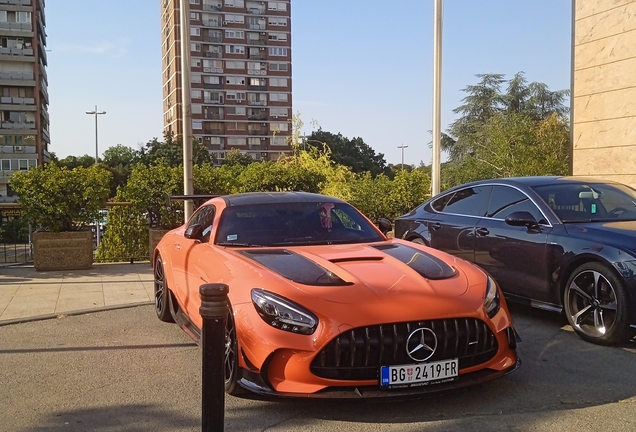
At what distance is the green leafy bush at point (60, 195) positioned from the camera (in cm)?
1027

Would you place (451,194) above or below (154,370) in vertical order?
above

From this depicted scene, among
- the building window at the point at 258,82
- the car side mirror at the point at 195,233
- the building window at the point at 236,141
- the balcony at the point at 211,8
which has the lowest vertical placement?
the car side mirror at the point at 195,233

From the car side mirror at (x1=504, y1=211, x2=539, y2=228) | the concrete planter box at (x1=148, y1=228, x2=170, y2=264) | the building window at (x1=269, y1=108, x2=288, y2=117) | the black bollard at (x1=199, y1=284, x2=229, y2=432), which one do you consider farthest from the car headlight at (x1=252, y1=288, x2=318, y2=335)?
the building window at (x1=269, y1=108, x2=288, y2=117)

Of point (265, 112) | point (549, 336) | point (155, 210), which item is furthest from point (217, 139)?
point (549, 336)

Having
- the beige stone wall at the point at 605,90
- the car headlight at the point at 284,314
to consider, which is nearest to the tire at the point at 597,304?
the car headlight at the point at 284,314

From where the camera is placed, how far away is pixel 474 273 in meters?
4.46

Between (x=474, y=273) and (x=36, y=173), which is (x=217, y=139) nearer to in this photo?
(x=36, y=173)

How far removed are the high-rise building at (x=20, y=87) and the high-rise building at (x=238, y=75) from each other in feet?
78.1

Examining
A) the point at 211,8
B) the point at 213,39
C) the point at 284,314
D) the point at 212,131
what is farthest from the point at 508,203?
the point at 211,8

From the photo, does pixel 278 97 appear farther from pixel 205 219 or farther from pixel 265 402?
pixel 265 402

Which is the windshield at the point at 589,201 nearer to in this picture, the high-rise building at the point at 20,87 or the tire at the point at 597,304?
the tire at the point at 597,304

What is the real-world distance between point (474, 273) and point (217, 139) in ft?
304

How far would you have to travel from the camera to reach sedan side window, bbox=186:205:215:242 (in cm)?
547

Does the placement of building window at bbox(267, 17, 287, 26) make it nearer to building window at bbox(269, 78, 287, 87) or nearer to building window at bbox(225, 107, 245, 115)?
building window at bbox(269, 78, 287, 87)
